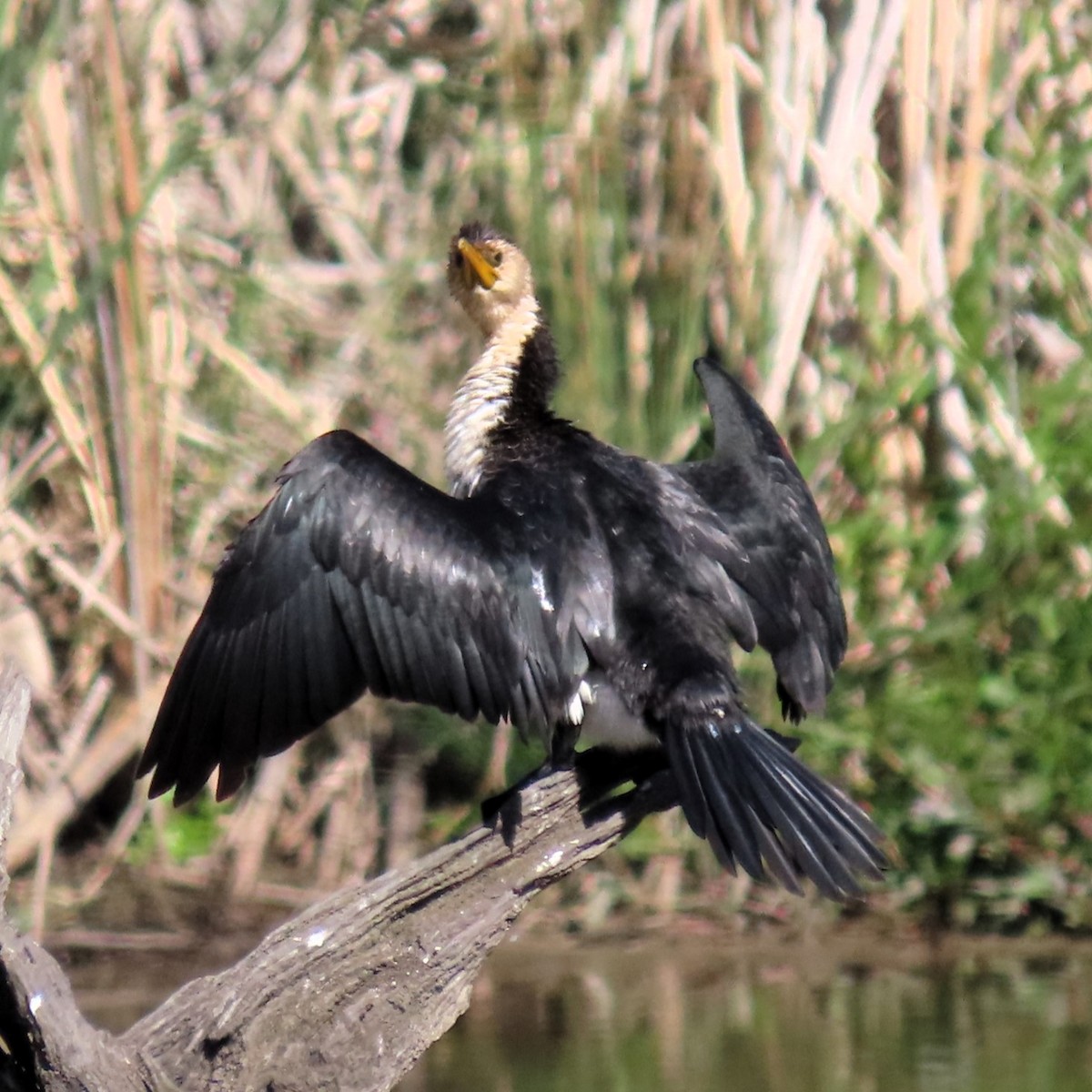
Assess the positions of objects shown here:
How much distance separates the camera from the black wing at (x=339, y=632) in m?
2.98

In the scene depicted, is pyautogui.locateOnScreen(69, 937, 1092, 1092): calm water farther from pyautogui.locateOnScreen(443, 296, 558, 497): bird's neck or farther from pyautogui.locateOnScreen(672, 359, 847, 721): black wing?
pyautogui.locateOnScreen(443, 296, 558, 497): bird's neck

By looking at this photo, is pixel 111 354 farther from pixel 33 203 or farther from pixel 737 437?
pixel 737 437

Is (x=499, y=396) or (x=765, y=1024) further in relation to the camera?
(x=765, y=1024)

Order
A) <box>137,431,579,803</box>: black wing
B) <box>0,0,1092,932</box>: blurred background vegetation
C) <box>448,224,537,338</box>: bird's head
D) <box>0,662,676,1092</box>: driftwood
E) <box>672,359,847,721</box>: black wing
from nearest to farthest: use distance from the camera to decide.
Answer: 1. <box>0,662,676,1092</box>: driftwood
2. <box>137,431,579,803</box>: black wing
3. <box>672,359,847,721</box>: black wing
4. <box>448,224,537,338</box>: bird's head
5. <box>0,0,1092,932</box>: blurred background vegetation

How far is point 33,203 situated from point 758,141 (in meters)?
1.95

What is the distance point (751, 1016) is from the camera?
450 cm

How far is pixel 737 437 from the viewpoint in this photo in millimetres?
3652

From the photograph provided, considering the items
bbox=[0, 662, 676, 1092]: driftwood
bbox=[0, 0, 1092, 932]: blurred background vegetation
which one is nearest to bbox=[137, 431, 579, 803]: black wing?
bbox=[0, 662, 676, 1092]: driftwood

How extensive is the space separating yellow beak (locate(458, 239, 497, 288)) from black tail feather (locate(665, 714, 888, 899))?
4.09 ft

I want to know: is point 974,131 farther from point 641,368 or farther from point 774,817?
point 774,817

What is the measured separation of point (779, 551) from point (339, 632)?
86 cm

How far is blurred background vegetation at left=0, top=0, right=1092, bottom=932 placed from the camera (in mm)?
4758

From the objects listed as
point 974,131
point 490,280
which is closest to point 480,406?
point 490,280

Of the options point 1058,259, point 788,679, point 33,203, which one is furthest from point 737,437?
point 33,203
